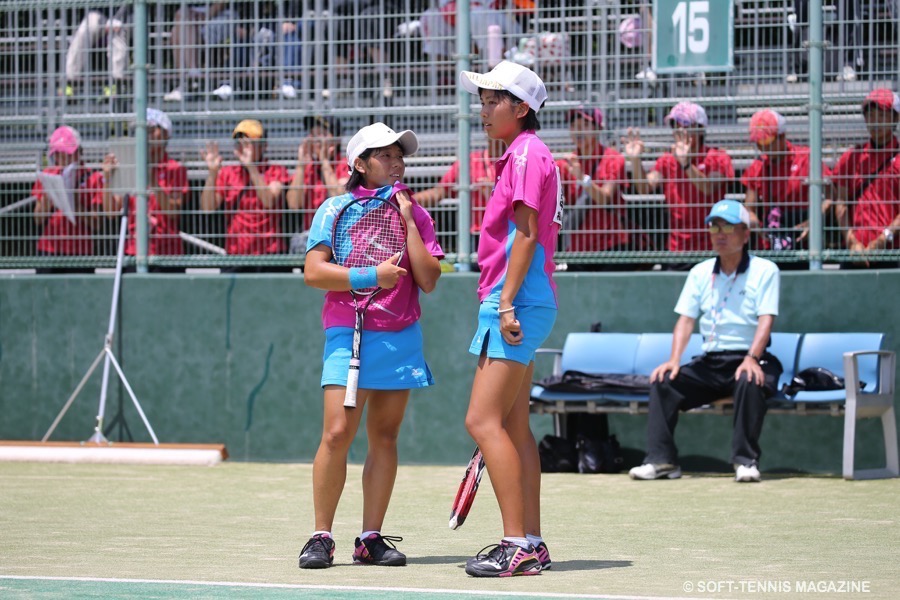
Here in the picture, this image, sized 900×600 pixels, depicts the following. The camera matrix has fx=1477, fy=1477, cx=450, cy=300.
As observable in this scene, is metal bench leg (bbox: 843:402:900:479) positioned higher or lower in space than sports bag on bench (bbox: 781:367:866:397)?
lower

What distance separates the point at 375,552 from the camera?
6320 mm

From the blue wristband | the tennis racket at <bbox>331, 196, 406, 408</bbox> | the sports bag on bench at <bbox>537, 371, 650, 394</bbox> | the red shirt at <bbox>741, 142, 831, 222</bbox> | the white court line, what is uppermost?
the red shirt at <bbox>741, 142, 831, 222</bbox>

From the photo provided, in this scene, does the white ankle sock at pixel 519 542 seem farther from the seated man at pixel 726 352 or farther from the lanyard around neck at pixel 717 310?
the lanyard around neck at pixel 717 310

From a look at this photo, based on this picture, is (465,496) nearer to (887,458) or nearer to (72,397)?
(887,458)

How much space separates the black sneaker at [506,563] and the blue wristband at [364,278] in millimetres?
1229

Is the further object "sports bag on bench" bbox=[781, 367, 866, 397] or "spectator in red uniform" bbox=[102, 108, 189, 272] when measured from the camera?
"spectator in red uniform" bbox=[102, 108, 189, 272]

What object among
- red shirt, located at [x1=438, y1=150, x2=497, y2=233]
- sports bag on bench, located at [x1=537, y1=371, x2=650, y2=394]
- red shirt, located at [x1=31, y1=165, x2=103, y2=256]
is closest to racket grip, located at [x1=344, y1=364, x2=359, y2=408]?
sports bag on bench, located at [x1=537, y1=371, x2=650, y2=394]

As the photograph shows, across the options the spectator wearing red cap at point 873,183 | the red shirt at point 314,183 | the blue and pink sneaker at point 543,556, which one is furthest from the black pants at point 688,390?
the blue and pink sneaker at point 543,556

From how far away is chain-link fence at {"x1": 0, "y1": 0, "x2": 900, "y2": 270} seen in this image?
10477 millimetres

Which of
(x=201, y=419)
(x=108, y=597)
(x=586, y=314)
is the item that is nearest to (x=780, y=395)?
(x=586, y=314)

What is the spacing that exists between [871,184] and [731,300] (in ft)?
4.41

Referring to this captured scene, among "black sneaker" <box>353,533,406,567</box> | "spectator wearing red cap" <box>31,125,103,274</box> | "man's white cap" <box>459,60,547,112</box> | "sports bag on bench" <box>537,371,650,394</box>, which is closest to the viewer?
"man's white cap" <box>459,60,547,112</box>

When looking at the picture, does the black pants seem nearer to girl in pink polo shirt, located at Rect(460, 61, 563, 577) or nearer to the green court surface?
the green court surface

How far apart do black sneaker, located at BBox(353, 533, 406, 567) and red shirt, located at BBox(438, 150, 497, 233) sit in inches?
195
